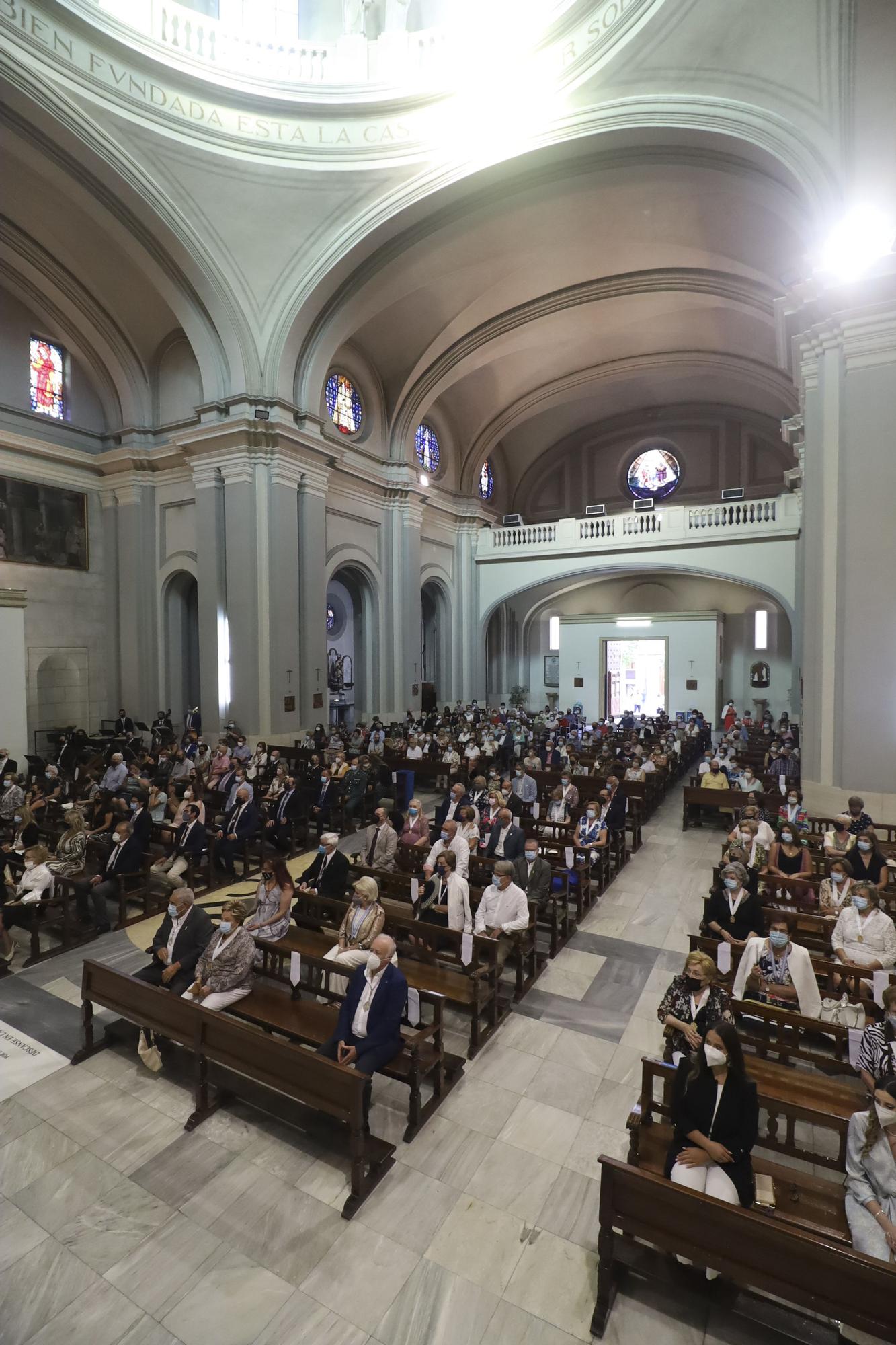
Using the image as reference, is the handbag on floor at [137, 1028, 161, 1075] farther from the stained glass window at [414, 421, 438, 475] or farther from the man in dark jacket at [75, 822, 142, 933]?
the stained glass window at [414, 421, 438, 475]

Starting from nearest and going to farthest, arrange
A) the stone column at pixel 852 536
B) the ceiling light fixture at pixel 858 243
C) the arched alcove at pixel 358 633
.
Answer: the ceiling light fixture at pixel 858 243 → the stone column at pixel 852 536 → the arched alcove at pixel 358 633

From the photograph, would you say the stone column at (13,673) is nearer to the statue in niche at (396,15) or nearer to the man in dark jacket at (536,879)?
the man in dark jacket at (536,879)

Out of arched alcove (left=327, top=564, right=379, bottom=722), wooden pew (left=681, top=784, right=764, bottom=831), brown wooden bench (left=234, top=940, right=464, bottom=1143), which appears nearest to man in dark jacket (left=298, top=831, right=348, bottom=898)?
brown wooden bench (left=234, top=940, right=464, bottom=1143)

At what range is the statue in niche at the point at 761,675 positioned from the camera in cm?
2191

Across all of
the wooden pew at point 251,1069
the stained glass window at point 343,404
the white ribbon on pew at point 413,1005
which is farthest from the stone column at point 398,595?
the white ribbon on pew at point 413,1005

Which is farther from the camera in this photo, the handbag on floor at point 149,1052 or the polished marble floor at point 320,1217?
the handbag on floor at point 149,1052

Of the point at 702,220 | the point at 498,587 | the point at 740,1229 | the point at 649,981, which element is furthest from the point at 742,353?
the point at 740,1229

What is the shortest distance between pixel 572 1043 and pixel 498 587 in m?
18.0

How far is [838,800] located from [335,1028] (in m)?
7.43

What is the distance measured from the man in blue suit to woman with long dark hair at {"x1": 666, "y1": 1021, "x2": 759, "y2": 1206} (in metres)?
1.61

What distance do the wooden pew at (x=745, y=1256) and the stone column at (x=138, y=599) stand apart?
15.7 metres

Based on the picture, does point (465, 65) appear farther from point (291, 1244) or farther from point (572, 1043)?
point (291, 1244)

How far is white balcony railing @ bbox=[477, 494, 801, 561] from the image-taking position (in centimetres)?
1716

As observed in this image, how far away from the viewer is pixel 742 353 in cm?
1859
